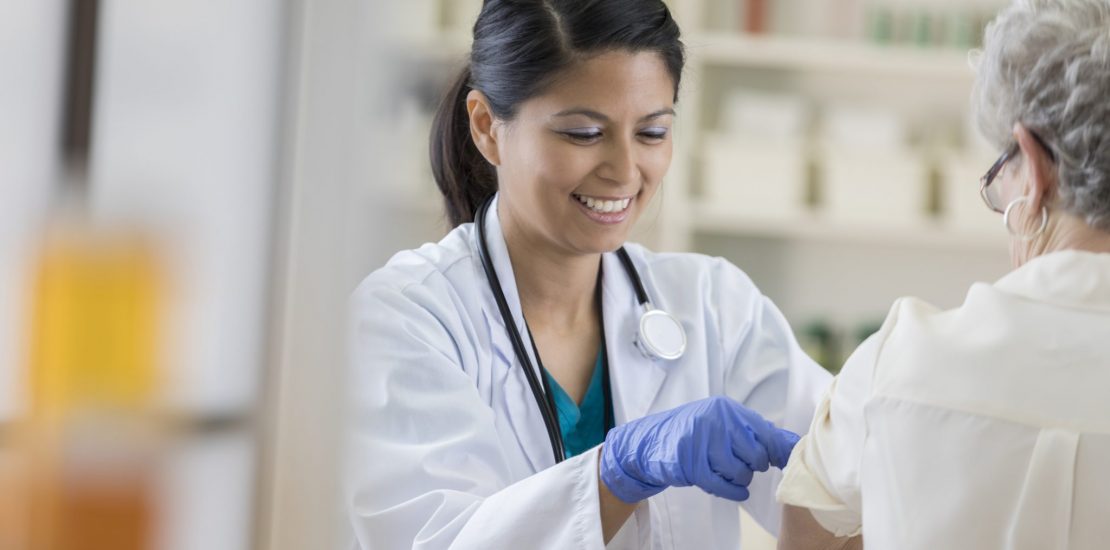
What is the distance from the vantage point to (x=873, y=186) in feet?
10.3

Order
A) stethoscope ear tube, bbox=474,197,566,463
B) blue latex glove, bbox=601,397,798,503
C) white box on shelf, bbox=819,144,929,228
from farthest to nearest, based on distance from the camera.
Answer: white box on shelf, bbox=819,144,929,228, stethoscope ear tube, bbox=474,197,566,463, blue latex glove, bbox=601,397,798,503

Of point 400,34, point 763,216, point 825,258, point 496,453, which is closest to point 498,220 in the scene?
point 496,453

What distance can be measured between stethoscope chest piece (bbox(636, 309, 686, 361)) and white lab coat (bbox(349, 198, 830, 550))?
0.02 meters

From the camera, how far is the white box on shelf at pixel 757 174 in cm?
312

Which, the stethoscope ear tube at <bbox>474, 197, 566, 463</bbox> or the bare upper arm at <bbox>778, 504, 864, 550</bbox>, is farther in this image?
the stethoscope ear tube at <bbox>474, 197, 566, 463</bbox>

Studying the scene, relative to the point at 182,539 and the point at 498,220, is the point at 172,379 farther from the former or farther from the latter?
the point at 498,220

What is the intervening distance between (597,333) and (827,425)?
64cm

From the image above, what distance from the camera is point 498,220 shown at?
164 centimetres

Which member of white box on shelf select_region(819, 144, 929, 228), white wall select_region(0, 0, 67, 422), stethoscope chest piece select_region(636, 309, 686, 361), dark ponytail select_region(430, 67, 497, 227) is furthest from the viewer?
white box on shelf select_region(819, 144, 929, 228)

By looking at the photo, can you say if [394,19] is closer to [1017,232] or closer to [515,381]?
[1017,232]

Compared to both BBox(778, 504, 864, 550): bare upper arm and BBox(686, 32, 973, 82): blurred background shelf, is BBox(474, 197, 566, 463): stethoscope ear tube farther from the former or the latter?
BBox(686, 32, 973, 82): blurred background shelf

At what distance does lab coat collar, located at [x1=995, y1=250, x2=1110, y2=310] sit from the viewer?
0.93m

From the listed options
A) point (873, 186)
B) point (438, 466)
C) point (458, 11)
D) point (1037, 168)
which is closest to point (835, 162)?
point (873, 186)

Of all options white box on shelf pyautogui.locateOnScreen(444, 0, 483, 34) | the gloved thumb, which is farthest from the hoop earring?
white box on shelf pyautogui.locateOnScreen(444, 0, 483, 34)
